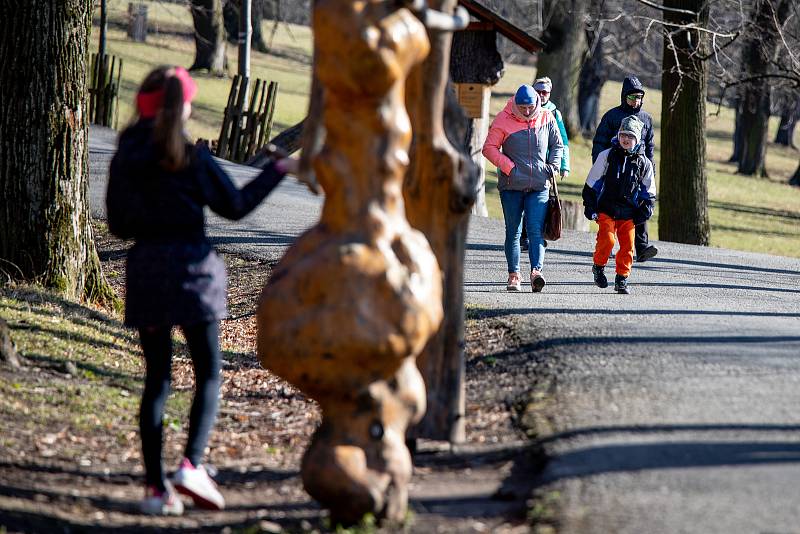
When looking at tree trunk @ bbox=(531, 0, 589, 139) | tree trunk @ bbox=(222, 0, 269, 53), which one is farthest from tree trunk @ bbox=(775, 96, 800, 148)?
tree trunk @ bbox=(222, 0, 269, 53)

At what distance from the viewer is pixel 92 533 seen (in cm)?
490

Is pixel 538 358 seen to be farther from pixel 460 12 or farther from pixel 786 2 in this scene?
pixel 786 2

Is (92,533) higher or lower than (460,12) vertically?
lower

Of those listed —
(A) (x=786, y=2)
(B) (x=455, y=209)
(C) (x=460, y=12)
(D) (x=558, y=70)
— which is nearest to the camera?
(C) (x=460, y=12)

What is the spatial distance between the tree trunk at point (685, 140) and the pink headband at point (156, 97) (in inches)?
531

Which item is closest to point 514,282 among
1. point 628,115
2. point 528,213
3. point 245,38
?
point 528,213

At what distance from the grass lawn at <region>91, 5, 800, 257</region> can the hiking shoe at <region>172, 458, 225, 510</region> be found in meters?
14.0

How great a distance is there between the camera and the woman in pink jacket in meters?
10.2

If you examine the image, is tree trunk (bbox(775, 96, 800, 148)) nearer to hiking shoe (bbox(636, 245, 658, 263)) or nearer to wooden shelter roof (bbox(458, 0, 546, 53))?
wooden shelter roof (bbox(458, 0, 546, 53))

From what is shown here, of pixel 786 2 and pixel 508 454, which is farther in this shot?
pixel 786 2

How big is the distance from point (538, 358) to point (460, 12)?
3113mm

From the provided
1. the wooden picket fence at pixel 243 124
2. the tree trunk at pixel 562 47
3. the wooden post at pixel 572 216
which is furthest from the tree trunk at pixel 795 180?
the wooden post at pixel 572 216

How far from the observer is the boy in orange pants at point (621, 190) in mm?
10320

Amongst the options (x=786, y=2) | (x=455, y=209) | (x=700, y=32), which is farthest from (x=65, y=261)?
(x=786, y=2)
